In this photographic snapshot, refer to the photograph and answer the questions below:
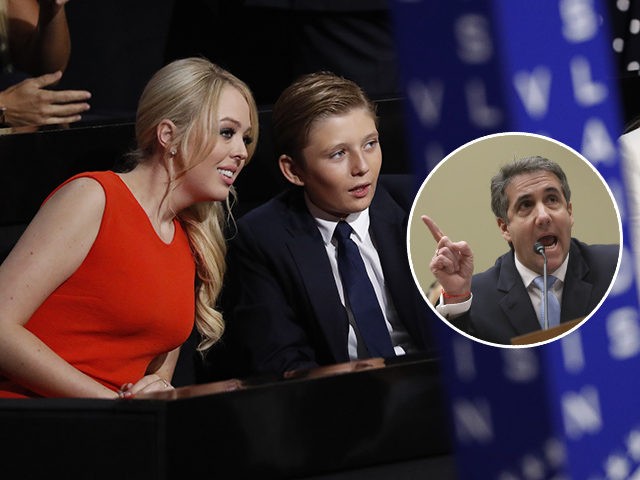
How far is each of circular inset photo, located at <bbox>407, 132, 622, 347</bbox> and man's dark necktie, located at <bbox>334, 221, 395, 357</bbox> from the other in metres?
1.29

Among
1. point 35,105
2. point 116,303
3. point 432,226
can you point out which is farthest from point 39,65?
point 432,226

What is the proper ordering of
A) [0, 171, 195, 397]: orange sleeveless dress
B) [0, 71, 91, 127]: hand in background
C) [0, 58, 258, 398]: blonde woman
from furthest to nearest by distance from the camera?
[0, 71, 91, 127]: hand in background, [0, 171, 195, 397]: orange sleeveless dress, [0, 58, 258, 398]: blonde woman

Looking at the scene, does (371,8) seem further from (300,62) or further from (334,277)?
(334,277)

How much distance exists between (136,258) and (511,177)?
1306 millimetres

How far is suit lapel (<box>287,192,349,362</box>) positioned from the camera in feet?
6.95

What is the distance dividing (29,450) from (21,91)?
127 centimetres

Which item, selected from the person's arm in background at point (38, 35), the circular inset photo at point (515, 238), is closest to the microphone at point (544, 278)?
the circular inset photo at point (515, 238)

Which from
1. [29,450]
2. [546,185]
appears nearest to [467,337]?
[546,185]

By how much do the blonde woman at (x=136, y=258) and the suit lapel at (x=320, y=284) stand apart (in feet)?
0.52

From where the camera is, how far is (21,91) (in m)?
2.56

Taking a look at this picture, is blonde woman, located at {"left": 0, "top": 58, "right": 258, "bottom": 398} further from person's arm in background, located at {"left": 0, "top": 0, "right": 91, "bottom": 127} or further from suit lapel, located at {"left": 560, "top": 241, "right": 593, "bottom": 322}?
suit lapel, located at {"left": 560, "top": 241, "right": 593, "bottom": 322}

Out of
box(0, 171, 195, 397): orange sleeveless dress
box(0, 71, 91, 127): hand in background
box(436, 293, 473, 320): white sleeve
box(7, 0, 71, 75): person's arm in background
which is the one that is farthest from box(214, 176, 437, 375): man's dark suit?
box(436, 293, 473, 320): white sleeve

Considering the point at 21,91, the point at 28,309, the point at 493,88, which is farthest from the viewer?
the point at 21,91

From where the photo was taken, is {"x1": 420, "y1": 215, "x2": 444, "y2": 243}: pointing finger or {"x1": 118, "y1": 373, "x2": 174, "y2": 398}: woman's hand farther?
{"x1": 118, "y1": 373, "x2": 174, "y2": 398}: woman's hand
